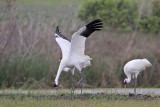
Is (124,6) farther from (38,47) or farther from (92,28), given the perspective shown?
(92,28)

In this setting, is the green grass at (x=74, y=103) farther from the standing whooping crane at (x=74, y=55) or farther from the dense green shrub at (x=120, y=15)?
the dense green shrub at (x=120, y=15)

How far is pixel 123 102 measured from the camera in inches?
428

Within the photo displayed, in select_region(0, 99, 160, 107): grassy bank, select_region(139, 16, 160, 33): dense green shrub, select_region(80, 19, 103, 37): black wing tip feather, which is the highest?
select_region(139, 16, 160, 33): dense green shrub

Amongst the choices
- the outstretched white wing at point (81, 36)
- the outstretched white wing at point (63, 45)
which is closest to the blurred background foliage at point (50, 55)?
the outstretched white wing at point (63, 45)

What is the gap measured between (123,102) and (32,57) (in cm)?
676

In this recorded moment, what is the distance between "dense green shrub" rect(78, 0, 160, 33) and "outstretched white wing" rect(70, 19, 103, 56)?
953cm

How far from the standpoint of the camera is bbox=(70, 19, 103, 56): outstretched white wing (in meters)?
12.9

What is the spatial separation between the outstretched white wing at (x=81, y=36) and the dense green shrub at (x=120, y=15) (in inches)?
375

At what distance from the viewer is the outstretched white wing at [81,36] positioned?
12.9 meters

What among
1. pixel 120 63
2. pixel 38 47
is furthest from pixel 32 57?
pixel 120 63

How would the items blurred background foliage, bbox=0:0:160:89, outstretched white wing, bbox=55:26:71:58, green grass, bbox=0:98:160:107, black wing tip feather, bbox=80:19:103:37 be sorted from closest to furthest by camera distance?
green grass, bbox=0:98:160:107
black wing tip feather, bbox=80:19:103:37
outstretched white wing, bbox=55:26:71:58
blurred background foliage, bbox=0:0:160:89

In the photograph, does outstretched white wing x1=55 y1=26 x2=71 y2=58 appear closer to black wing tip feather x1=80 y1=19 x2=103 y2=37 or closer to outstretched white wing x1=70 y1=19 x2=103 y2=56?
outstretched white wing x1=70 y1=19 x2=103 y2=56

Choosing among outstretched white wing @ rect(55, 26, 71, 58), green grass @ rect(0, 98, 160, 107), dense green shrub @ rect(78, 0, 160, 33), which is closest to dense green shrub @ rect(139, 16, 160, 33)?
dense green shrub @ rect(78, 0, 160, 33)

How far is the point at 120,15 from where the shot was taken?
24.5 meters
